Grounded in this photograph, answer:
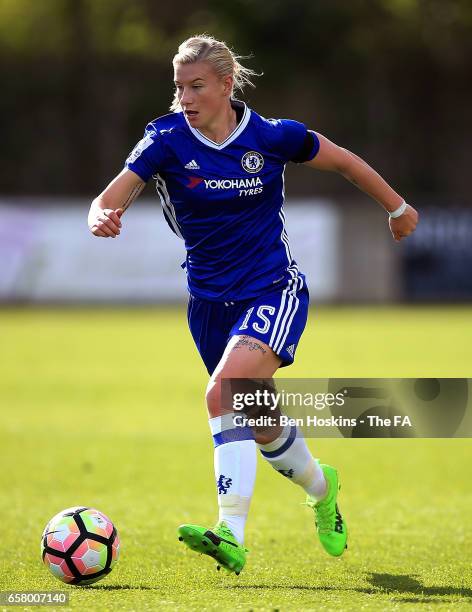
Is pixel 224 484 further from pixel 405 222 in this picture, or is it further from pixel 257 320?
pixel 405 222

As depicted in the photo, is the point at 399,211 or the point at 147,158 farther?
the point at 399,211

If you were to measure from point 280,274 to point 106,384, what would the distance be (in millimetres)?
9917

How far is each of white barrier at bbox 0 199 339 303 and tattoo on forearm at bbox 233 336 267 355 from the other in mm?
22118

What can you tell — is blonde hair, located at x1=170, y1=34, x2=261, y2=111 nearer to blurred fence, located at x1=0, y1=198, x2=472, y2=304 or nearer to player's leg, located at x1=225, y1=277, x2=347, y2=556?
player's leg, located at x1=225, y1=277, x2=347, y2=556

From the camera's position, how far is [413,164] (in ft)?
125

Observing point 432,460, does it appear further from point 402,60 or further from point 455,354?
point 402,60

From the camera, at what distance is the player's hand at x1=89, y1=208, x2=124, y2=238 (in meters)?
5.16

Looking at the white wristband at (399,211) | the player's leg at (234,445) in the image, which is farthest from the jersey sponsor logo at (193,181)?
the white wristband at (399,211)

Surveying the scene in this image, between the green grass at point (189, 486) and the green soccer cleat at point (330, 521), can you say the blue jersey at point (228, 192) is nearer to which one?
the green soccer cleat at point (330, 521)

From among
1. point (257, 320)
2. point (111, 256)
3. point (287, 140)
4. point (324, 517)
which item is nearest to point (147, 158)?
point (287, 140)

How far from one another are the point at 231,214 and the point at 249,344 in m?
0.66

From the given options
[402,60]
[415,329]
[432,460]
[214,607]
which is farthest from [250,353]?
[402,60]

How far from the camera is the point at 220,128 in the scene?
5.62 meters

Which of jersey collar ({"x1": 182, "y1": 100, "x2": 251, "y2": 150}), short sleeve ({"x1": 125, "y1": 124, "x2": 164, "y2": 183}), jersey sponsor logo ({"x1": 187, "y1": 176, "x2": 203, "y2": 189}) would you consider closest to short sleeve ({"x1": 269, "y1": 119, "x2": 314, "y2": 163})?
jersey collar ({"x1": 182, "y1": 100, "x2": 251, "y2": 150})
